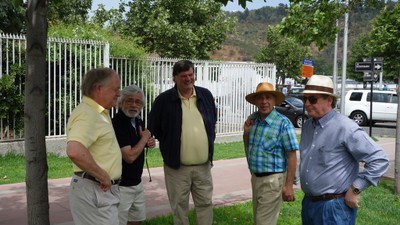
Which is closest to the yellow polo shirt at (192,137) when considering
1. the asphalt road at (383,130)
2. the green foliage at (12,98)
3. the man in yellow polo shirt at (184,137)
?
the man in yellow polo shirt at (184,137)

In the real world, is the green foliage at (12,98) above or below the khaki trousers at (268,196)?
above

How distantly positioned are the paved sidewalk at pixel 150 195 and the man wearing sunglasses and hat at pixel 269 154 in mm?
1973

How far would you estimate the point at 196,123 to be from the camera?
15.2ft

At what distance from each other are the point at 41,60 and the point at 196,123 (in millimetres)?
1747

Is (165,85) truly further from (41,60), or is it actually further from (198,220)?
(41,60)

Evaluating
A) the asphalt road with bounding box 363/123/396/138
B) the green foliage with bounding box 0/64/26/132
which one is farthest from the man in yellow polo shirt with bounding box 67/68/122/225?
the asphalt road with bounding box 363/123/396/138

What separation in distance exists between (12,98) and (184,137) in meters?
6.36

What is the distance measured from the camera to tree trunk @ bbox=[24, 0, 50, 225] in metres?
3.34

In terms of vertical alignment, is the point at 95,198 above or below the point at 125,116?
below

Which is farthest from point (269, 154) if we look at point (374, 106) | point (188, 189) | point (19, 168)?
point (374, 106)

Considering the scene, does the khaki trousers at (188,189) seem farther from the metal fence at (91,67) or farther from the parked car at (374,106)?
the parked car at (374,106)

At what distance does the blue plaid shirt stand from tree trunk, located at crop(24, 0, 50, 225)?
6.44ft

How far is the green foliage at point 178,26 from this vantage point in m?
21.5

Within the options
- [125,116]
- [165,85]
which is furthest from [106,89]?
[165,85]
